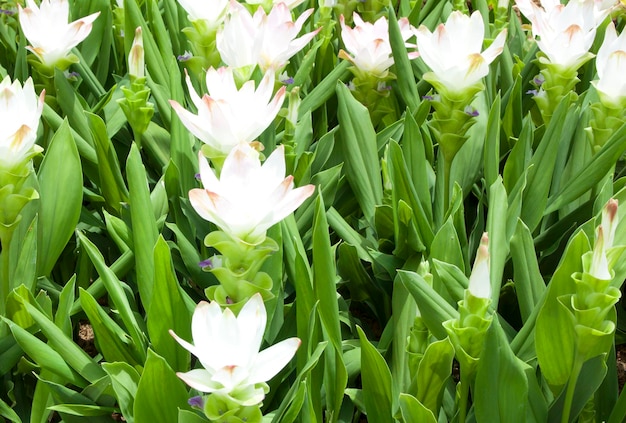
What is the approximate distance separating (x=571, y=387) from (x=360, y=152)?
0.59 metres

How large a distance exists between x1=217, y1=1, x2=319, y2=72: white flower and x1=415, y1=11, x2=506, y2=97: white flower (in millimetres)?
206

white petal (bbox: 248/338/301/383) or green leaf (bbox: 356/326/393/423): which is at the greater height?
green leaf (bbox: 356/326/393/423)

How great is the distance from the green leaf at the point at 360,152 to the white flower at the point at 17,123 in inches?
19.2

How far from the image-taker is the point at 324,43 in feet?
5.63

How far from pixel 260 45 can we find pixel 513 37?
849 mm

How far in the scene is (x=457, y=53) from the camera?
120 cm

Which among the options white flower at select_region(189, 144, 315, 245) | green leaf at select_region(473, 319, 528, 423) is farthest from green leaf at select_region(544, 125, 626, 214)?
white flower at select_region(189, 144, 315, 245)

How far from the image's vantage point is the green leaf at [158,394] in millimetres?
840

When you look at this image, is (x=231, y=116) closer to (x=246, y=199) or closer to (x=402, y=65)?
(x=246, y=199)

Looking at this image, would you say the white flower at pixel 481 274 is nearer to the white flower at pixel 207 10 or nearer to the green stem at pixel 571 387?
the green stem at pixel 571 387

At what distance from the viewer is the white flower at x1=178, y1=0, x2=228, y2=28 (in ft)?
4.36

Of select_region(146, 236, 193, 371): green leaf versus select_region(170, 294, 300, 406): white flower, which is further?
select_region(146, 236, 193, 371): green leaf

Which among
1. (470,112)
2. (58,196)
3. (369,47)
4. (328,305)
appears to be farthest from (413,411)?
(369,47)

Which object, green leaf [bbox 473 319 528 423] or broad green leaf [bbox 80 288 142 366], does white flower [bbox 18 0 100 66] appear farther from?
green leaf [bbox 473 319 528 423]
